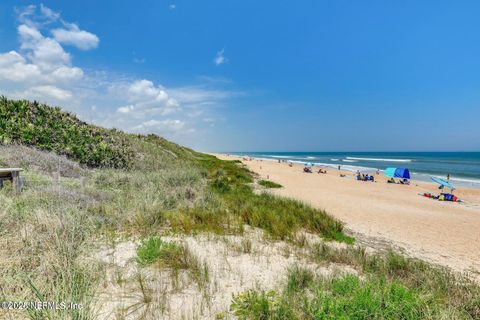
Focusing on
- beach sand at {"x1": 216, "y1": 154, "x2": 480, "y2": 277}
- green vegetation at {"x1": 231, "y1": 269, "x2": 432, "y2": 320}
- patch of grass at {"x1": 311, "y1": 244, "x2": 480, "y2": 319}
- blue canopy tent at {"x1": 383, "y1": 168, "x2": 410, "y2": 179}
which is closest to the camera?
green vegetation at {"x1": 231, "y1": 269, "x2": 432, "y2": 320}

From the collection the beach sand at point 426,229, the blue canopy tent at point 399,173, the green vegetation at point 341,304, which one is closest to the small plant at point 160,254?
the green vegetation at point 341,304

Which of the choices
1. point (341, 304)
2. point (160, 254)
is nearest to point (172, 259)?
point (160, 254)

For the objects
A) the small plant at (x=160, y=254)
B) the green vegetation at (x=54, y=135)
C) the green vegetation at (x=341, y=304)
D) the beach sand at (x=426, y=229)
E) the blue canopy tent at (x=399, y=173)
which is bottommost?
the beach sand at (x=426, y=229)

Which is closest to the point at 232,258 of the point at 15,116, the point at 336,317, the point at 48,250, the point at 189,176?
the point at 336,317

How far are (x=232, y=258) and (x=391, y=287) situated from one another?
2501mm

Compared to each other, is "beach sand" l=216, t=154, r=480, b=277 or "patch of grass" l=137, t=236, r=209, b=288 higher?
A: "patch of grass" l=137, t=236, r=209, b=288

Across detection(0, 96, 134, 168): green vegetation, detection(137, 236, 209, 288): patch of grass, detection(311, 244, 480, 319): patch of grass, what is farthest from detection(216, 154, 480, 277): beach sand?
detection(0, 96, 134, 168): green vegetation

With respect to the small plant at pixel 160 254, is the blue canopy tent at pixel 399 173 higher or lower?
lower

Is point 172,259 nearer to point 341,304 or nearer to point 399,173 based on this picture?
point 341,304

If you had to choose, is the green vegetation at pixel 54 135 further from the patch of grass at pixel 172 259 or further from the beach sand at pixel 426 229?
the beach sand at pixel 426 229

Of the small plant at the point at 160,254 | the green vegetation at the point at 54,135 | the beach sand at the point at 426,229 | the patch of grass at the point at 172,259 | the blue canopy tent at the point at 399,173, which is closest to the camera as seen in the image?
the patch of grass at the point at 172,259

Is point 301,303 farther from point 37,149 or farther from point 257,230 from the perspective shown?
point 37,149

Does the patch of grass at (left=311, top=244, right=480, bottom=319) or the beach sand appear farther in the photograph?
the beach sand

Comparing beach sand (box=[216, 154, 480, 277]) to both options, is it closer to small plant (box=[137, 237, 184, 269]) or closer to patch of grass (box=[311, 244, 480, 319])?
patch of grass (box=[311, 244, 480, 319])
